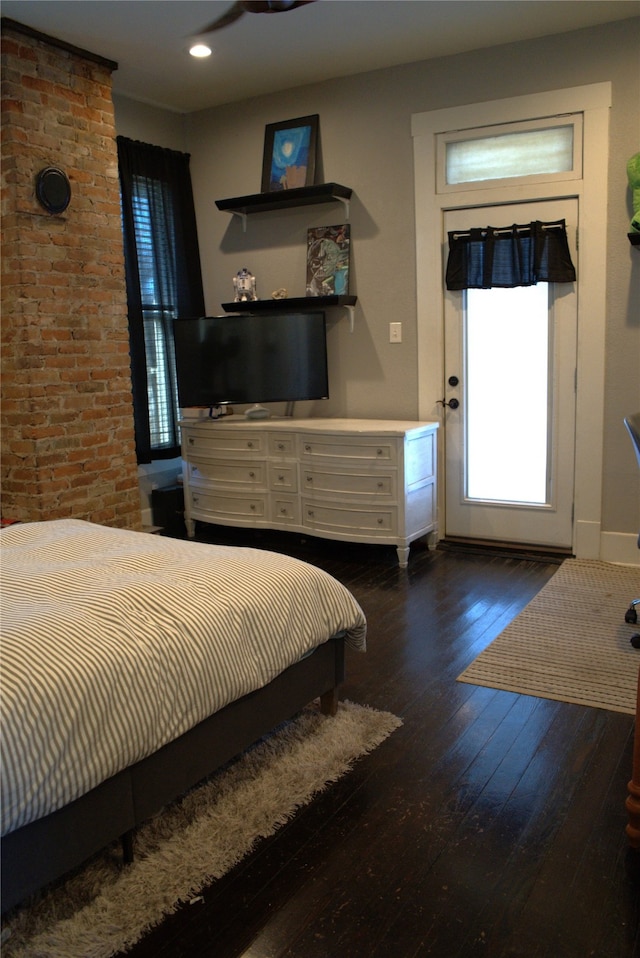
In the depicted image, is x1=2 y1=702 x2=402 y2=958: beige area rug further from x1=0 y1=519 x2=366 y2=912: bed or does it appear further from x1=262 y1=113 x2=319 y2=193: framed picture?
x1=262 y1=113 x2=319 y2=193: framed picture

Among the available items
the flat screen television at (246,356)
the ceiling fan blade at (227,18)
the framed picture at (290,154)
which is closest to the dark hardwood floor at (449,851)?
the flat screen television at (246,356)

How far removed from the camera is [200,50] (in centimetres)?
423

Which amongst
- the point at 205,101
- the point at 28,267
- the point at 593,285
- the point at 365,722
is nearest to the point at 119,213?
the point at 28,267

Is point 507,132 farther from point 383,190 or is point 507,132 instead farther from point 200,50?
point 200,50

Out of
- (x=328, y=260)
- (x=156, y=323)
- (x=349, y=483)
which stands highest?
(x=328, y=260)

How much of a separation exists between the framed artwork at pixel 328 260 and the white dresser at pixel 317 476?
0.87m

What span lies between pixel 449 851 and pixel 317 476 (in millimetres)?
2827

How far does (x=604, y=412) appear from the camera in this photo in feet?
13.9

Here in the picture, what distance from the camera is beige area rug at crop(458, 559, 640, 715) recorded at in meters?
2.81

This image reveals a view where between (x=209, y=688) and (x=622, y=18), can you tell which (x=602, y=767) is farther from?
(x=622, y=18)

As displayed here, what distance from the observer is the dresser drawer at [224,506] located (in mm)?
4867

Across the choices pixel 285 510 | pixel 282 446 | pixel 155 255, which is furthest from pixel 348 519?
pixel 155 255

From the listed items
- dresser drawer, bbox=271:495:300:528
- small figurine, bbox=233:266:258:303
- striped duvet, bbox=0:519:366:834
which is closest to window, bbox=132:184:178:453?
small figurine, bbox=233:266:258:303

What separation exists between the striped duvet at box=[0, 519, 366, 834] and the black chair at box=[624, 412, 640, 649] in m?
1.26
